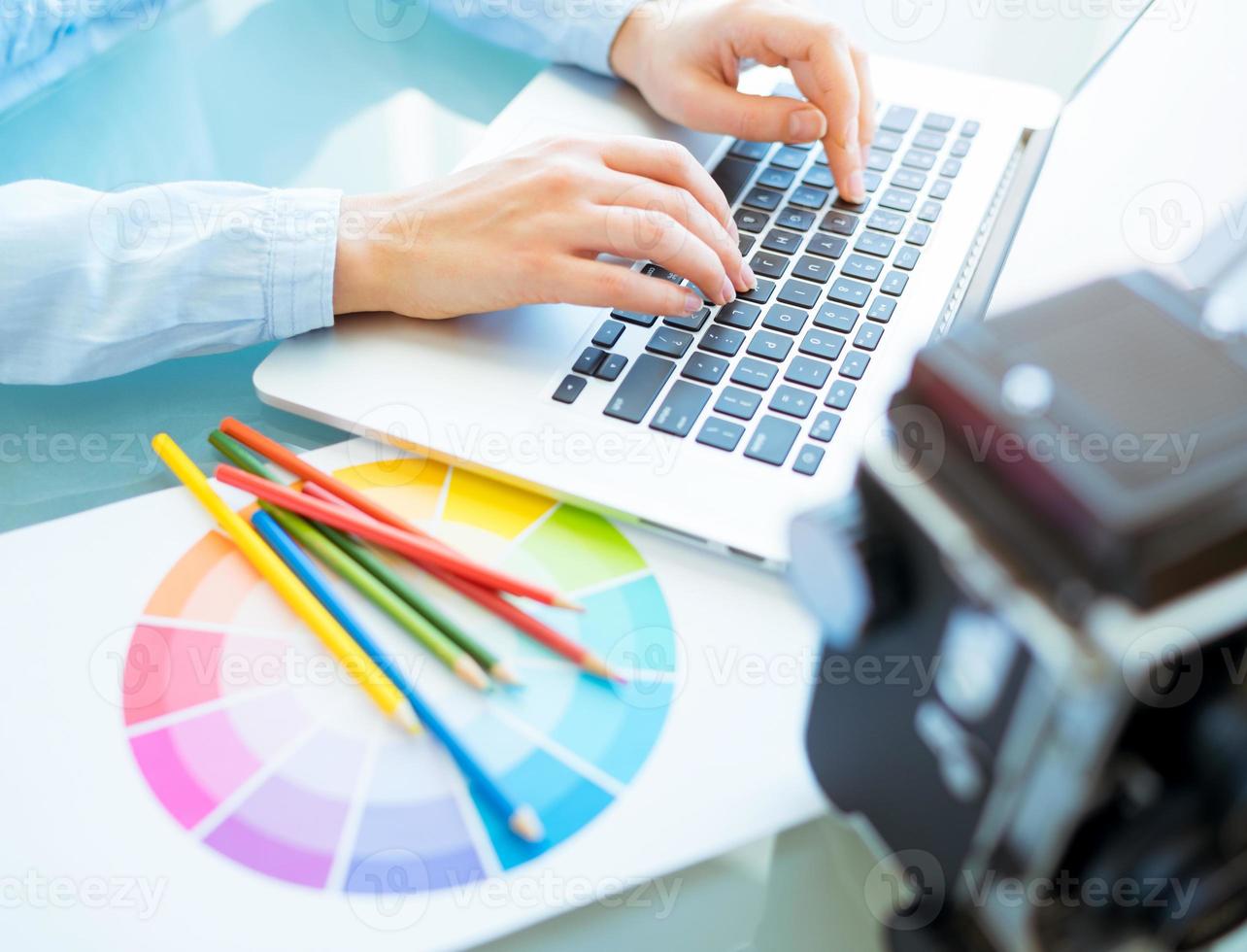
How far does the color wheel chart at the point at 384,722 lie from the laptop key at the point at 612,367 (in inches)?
3.5

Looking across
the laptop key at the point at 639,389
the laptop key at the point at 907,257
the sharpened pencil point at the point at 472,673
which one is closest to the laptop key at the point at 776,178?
the laptop key at the point at 907,257

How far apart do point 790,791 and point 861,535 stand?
0.16m

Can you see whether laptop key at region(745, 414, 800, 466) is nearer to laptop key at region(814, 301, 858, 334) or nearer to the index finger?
laptop key at region(814, 301, 858, 334)

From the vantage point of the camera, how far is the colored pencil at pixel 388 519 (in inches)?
18.5

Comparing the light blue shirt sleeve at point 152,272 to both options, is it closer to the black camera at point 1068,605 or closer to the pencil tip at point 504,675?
the pencil tip at point 504,675

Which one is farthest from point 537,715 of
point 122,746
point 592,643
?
point 122,746

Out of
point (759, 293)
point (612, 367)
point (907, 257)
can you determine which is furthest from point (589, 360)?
A: point (907, 257)

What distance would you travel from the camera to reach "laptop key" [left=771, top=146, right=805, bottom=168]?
736 millimetres

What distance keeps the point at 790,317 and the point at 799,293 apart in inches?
0.9

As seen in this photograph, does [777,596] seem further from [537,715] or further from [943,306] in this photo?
[943,306]

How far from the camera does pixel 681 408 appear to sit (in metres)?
0.54

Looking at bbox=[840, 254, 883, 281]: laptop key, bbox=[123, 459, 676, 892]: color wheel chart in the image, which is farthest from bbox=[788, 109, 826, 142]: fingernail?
bbox=[123, 459, 676, 892]: color wheel chart

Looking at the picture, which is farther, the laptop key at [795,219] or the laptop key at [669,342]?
the laptop key at [795,219]

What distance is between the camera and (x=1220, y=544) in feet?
0.81
